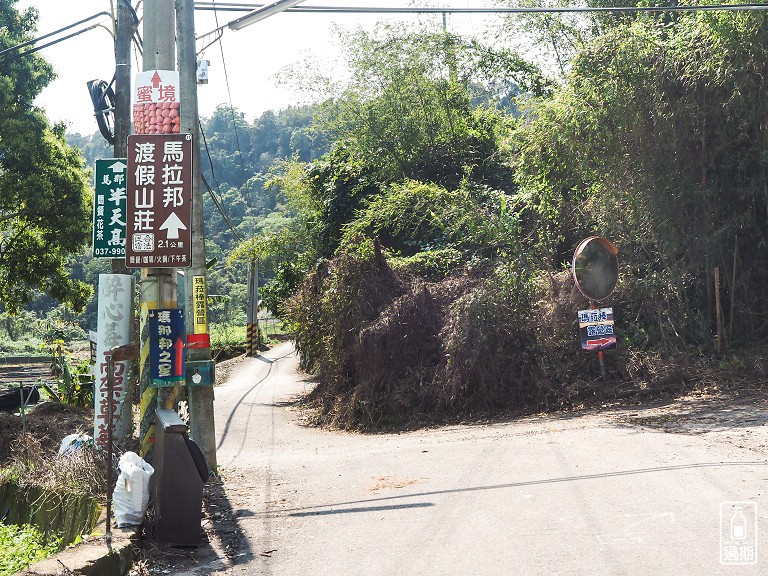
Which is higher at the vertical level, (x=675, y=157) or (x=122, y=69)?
(x=122, y=69)

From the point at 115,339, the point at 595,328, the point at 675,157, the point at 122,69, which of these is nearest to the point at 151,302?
the point at 115,339

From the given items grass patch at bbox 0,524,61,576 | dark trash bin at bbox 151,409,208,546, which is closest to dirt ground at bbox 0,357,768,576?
dark trash bin at bbox 151,409,208,546

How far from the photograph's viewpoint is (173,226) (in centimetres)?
745

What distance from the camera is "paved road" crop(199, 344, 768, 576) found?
18.4ft

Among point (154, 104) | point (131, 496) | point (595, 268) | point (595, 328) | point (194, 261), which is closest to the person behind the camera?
point (131, 496)

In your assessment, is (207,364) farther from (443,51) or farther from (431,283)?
(443,51)

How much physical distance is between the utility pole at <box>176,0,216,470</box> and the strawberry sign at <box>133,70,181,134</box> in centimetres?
97

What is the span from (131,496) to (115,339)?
9.93 ft

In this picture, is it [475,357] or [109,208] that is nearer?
[109,208]

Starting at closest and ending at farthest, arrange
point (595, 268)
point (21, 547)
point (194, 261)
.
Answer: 1. point (21, 547)
2. point (194, 261)
3. point (595, 268)

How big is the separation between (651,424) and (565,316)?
3.23 m

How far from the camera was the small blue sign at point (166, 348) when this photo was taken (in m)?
7.62

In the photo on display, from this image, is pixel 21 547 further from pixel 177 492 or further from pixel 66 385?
pixel 66 385

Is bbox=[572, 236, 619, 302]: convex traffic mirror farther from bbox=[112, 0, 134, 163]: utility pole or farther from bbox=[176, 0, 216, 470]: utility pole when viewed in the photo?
bbox=[112, 0, 134, 163]: utility pole
